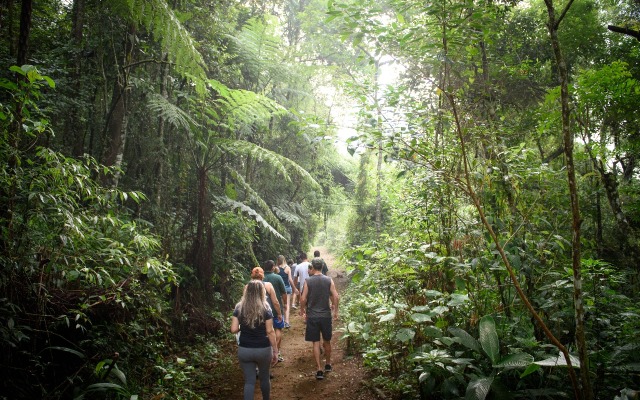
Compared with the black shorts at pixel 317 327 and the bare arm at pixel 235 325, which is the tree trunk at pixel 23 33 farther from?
the black shorts at pixel 317 327

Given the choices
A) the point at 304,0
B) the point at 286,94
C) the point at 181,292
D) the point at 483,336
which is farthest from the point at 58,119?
the point at 304,0

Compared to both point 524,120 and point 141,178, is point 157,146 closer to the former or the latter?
point 141,178

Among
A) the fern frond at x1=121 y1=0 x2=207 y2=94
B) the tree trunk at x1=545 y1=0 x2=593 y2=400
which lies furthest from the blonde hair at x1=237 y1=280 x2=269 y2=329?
the fern frond at x1=121 y1=0 x2=207 y2=94

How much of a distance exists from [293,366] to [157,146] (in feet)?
17.1

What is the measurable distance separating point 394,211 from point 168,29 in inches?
194

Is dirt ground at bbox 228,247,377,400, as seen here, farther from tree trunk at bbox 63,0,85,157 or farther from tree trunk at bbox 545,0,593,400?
tree trunk at bbox 63,0,85,157

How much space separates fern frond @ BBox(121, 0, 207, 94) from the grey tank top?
4.05m

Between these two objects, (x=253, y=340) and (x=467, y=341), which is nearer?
(x=467, y=341)

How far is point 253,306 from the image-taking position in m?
4.16

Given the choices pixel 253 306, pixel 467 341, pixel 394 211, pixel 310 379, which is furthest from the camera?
pixel 394 211

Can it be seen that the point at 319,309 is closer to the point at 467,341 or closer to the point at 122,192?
the point at 467,341

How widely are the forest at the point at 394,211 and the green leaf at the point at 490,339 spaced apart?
0.5 inches

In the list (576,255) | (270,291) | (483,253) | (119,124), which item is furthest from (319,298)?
(119,124)

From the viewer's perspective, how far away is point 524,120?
779cm
